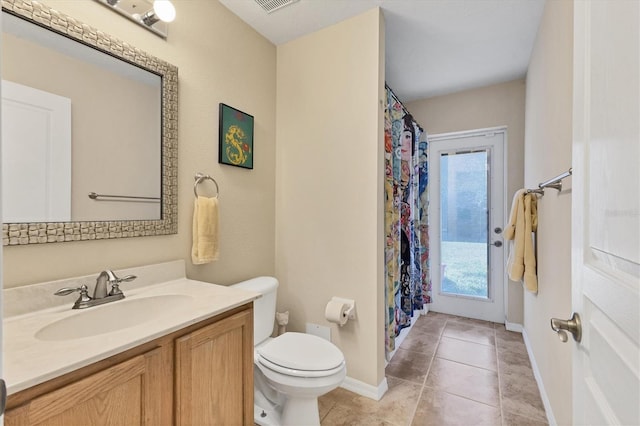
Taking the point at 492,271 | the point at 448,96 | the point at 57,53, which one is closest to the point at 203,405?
the point at 57,53

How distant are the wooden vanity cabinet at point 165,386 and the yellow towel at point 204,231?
0.48m

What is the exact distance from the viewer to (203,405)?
3.62 ft

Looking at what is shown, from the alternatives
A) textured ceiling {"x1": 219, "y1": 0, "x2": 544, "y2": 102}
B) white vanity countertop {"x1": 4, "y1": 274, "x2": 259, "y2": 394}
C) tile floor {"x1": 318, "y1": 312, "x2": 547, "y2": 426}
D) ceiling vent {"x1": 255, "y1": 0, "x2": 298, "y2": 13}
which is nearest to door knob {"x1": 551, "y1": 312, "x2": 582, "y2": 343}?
white vanity countertop {"x1": 4, "y1": 274, "x2": 259, "y2": 394}

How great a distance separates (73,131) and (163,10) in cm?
68

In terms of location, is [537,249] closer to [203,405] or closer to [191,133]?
[203,405]

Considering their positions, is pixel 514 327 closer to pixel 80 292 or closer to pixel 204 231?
pixel 204 231

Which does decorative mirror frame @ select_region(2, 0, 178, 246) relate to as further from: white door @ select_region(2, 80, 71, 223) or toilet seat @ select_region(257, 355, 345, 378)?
toilet seat @ select_region(257, 355, 345, 378)

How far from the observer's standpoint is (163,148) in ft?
5.03

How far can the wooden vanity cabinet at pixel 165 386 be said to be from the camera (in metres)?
0.77

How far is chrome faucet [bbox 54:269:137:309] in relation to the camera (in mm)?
1172

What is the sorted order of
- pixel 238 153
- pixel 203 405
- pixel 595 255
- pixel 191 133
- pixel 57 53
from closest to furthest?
pixel 595 255
pixel 203 405
pixel 57 53
pixel 191 133
pixel 238 153

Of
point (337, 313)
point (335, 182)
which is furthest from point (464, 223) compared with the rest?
point (337, 313)

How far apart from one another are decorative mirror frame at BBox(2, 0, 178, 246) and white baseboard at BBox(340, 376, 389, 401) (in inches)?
56.7

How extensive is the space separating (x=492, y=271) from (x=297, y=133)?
95.2 inches
